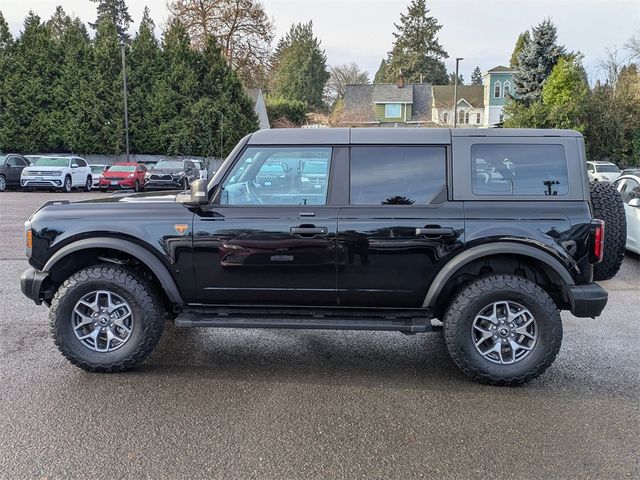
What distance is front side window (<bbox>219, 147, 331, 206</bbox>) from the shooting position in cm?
442

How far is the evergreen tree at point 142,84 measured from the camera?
33500 millimetres

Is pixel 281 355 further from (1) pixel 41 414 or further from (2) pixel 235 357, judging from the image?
(1) pixel 41 414

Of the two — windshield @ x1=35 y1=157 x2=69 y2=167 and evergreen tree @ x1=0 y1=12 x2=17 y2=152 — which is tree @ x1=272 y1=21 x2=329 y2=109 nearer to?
evergreen tree @ x1=0 y1=12 x2=17 y2=152

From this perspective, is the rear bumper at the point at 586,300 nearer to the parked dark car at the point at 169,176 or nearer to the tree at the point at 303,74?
the parked dark car at the point at 169,176

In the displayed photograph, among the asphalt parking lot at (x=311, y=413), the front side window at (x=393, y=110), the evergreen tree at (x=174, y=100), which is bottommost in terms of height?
the asphalt parking lot at (x=311, y=413)

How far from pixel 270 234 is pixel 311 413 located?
138cm

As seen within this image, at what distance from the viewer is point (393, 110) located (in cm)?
6072

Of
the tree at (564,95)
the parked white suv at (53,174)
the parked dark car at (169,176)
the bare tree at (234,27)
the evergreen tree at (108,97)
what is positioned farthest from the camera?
the bare tree at (234,27)

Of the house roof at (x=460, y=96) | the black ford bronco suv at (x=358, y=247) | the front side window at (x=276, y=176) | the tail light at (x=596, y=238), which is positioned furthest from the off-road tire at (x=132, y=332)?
the house roof at (x=460, y=96)

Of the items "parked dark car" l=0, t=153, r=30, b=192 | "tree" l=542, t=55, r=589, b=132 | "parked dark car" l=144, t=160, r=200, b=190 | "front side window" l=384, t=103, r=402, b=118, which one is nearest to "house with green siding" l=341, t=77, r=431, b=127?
"front side window" l=384, t=103, r=402, b=118

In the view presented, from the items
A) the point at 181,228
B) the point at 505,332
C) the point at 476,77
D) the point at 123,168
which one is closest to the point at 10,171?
the point at 123,168

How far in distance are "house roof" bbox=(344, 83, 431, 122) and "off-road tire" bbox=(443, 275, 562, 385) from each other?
56.5 m

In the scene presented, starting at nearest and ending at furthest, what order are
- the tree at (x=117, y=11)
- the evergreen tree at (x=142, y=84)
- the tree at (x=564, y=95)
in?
the tree at (x=564, y=95)
the evergreen tree at (x=142, y=84)
the tree at (x=117, y=11)

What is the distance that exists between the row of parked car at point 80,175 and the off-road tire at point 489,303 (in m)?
20.1
